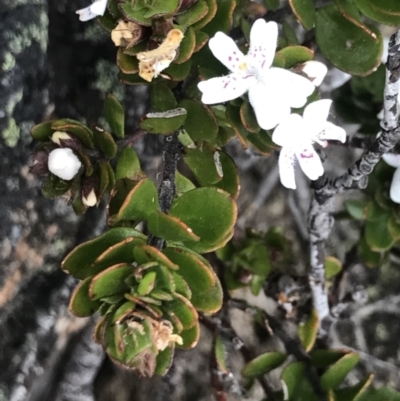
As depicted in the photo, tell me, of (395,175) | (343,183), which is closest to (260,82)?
(343,183)

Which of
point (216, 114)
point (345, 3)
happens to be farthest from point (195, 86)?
point (345, 3)

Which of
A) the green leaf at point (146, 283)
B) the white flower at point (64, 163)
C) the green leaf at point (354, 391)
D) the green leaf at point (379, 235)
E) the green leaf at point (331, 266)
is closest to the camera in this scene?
the green leaf at point (146, 283)

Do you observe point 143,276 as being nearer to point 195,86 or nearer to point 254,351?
point 195,86

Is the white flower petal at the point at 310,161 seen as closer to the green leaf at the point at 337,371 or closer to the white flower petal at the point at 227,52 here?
the white flower petal at the point at 227,52

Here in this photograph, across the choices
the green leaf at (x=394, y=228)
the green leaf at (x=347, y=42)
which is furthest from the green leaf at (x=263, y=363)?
the green leaf at (x=347, y=42)

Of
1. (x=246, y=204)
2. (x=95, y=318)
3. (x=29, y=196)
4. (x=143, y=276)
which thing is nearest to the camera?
(x=143, y=276)

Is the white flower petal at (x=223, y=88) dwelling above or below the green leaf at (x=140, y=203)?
above
